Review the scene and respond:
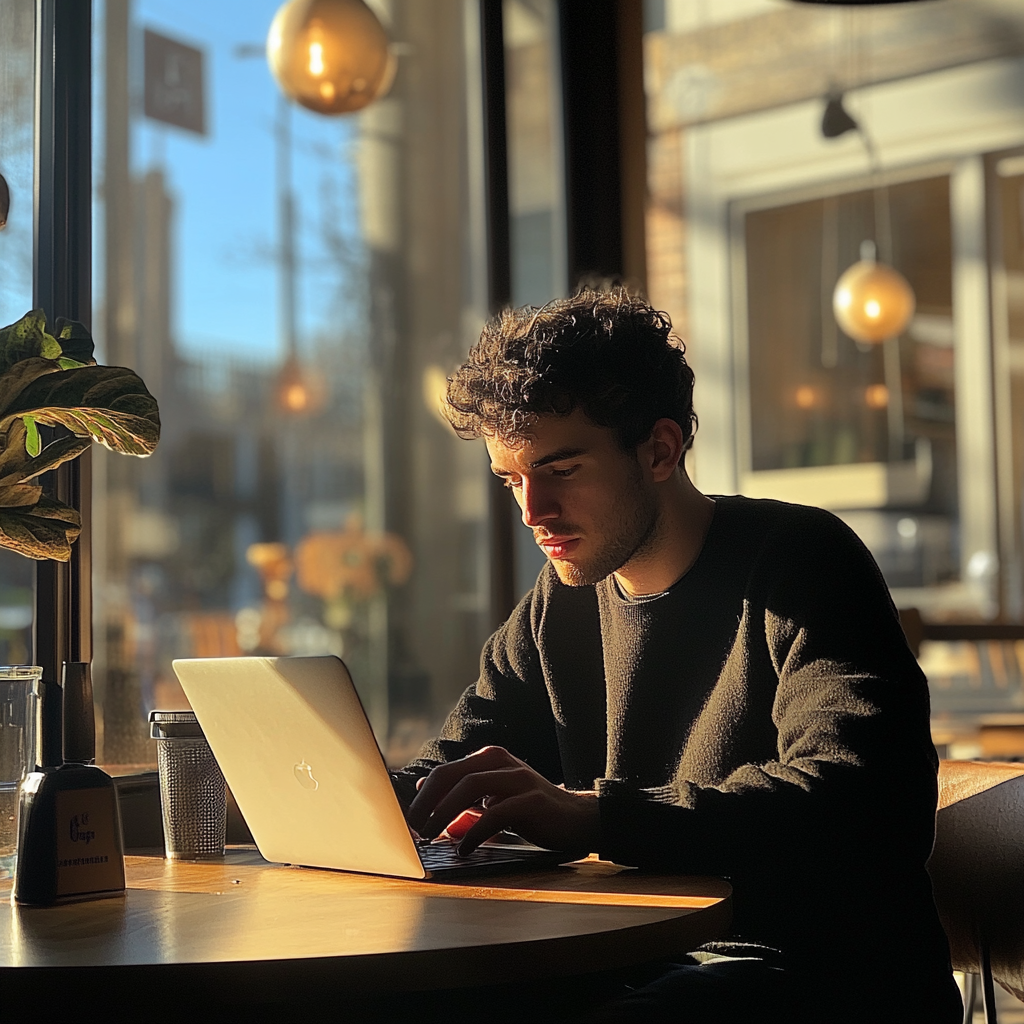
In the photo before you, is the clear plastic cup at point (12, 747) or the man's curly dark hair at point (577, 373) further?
the man's curly dark hair at point (577, 373)

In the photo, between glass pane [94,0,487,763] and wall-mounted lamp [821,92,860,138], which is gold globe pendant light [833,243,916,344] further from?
glass pane [94,0,487,763]

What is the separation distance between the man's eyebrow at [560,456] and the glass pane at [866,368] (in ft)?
16.8

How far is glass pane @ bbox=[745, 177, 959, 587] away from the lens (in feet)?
21.5

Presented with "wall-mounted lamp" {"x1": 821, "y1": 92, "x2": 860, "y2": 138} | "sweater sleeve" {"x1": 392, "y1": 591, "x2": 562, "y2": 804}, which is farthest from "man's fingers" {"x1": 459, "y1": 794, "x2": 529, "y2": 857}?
"wall-mounted lamp" {"x1": 821, "y1": 92, "x2": 860, "y2": 138}

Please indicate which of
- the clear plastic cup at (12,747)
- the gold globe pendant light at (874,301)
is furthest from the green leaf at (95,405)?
the gold globe pendant light at (874,301)

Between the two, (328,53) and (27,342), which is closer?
(27,342)

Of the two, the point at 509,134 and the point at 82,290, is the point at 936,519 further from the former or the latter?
the point at 82,290

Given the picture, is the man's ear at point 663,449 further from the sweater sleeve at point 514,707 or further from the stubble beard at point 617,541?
the sweater sleeve at point 514,707

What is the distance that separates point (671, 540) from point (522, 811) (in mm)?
503

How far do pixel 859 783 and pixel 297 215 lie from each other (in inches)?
112

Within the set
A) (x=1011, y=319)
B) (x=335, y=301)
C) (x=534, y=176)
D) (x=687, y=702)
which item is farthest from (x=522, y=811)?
(x=1011, y=319)

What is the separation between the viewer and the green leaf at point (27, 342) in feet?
5.05

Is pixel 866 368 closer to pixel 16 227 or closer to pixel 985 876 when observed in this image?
pixel 16 227

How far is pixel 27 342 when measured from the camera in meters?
1.55
